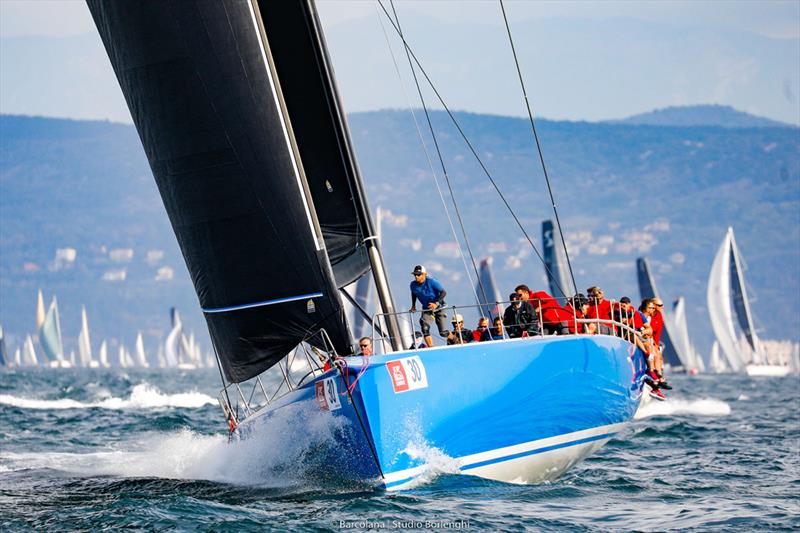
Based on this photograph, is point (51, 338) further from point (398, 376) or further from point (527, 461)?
point (398, 376)

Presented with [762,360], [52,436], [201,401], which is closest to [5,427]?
[52,436]

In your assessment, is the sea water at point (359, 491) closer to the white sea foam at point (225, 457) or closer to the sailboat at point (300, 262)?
the white sea foam at point (225, 457)

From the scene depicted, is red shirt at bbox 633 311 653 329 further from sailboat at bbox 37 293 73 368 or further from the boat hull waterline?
sailboat at bbox 37 293 73 368

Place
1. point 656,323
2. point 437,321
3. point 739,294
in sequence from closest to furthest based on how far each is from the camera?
point 437,321 → point 656,323 → point 739,294

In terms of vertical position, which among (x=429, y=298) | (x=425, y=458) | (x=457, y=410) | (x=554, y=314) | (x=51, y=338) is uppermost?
(x=51, y=338)

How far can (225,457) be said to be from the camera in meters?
11.5

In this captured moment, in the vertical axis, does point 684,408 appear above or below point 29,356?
below

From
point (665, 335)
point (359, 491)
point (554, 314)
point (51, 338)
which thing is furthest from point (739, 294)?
point (359, 491)

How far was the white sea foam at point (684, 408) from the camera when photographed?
2408 centimetres

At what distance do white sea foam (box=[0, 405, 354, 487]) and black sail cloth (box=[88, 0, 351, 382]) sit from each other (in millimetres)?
736

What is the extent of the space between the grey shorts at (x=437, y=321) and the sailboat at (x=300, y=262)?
385 mm

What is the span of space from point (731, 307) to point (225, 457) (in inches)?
2124

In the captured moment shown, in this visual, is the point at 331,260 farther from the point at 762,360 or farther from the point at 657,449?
the point at 762,360

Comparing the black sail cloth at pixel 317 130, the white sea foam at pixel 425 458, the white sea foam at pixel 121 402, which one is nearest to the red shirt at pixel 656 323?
the black sail cloth at pixel 317 130
